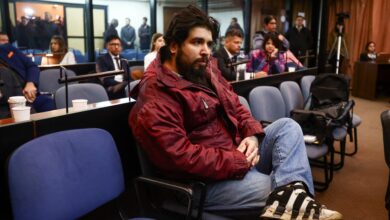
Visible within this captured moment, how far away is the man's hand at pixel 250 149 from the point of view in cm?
157

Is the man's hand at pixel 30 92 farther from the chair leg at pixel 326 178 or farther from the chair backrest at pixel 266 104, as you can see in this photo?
the chair leg at pixel 326 178

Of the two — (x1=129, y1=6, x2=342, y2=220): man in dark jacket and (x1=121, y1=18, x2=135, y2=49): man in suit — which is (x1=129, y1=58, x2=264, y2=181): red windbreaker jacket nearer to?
(x1=129, y1=6, x2=342, y2=220): man in dark jacket

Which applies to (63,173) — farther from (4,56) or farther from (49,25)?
(49,25)

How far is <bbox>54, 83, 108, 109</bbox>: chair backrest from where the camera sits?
2.29 metres

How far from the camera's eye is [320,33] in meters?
8.53

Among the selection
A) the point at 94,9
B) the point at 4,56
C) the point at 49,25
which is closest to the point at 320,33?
the point at 94,9

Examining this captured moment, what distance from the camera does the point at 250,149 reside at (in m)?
1.61

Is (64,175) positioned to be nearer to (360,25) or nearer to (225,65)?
(225,65)

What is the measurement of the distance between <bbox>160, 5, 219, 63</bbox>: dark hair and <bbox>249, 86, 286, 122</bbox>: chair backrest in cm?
98

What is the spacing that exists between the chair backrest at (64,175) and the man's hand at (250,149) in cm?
56

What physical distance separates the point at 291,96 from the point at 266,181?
5.63ft

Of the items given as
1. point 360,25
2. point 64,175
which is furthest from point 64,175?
point 360,25

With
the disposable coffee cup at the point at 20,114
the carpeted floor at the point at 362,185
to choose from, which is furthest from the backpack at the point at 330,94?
the disposable coffee cup at the point at 20,114

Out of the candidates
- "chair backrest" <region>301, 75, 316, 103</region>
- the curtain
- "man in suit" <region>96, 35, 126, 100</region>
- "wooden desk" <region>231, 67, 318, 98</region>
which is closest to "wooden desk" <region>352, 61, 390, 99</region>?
the curtain
